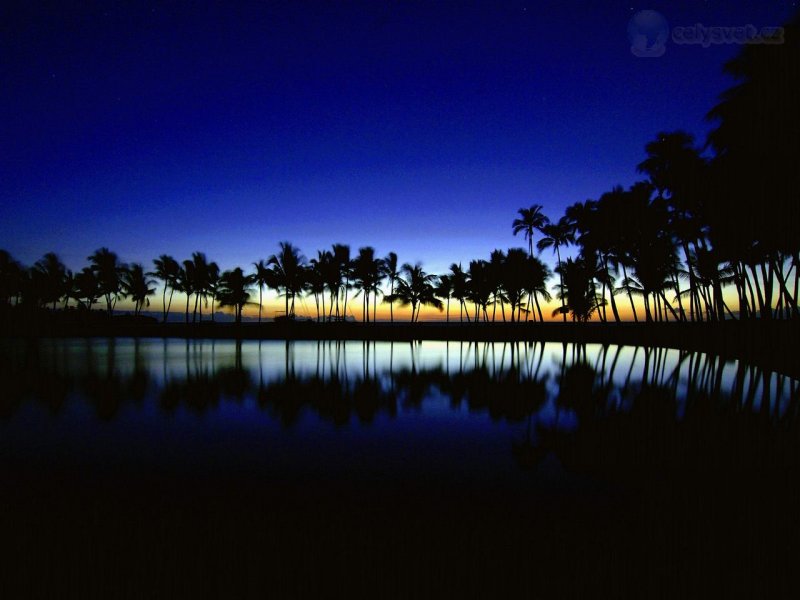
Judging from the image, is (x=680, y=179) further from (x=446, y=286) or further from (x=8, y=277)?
(x=8, y=277)

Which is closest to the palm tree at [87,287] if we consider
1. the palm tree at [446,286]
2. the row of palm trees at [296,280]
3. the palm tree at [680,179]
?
the row of palm trees at [296,280]

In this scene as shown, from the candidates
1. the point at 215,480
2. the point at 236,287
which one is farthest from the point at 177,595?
the point at 236,287

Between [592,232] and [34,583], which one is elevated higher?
[592,232]

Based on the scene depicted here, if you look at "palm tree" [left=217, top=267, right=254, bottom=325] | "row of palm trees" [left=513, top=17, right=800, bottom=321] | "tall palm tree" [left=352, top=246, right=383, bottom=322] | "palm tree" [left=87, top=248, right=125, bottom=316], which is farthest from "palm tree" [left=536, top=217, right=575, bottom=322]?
"palm tree" [left=87, top=248, right=125, bottom=316]

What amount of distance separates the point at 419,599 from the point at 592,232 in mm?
40091

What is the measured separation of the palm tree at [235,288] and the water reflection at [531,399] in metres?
37.0

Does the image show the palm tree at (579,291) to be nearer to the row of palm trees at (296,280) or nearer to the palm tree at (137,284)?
the row of palm trees at (296,280)

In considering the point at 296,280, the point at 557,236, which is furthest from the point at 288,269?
the point at 557,236

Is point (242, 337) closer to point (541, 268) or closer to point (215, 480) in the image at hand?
point (541, 268)

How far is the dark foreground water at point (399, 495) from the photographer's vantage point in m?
3.16

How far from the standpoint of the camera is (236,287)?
54.1 meters

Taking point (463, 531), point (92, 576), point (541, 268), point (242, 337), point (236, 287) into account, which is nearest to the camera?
point (92, 576)

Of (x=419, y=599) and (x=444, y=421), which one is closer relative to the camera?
(x=419, y=599)

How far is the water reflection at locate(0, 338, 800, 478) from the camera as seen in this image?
618 centimetres
